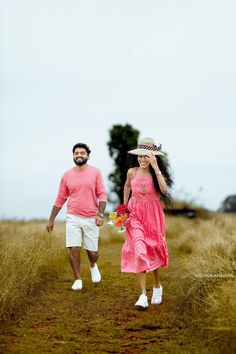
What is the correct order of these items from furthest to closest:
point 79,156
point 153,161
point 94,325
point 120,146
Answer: point 120,146 → point 79,156 → point 153,161 → point 94,325

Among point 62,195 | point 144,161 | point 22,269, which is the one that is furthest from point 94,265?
point 144,161

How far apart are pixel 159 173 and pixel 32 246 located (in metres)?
3.23

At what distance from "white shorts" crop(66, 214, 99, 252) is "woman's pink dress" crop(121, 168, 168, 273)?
1.40 metres

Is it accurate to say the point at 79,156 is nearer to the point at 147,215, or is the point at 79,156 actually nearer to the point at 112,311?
the point at 147,215

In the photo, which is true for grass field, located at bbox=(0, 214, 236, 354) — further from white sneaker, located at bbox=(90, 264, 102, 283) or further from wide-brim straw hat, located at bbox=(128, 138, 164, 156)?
wide-brim straw hat, located at bbox=(128, 138, 164, 156)

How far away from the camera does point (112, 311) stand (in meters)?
7.77

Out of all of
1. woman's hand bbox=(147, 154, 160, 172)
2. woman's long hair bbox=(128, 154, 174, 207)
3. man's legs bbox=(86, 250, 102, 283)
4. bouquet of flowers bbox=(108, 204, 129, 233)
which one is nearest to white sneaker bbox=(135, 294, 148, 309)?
bouquet of flowers bbox=(108, 204, 129, 233)

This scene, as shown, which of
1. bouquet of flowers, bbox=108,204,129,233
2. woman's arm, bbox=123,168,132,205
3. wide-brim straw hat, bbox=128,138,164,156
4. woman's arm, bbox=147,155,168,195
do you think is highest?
wide-brim straw hat, bbox=128,138,164,156

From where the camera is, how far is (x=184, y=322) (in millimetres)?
6910

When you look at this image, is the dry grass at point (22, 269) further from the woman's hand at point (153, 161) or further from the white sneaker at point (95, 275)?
the woman's hand at point (153, 161)

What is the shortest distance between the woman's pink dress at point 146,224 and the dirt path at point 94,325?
1.95 feet

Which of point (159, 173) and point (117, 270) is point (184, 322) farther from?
point (117, 270)

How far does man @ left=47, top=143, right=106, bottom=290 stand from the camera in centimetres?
929

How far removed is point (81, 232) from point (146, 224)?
169 cm
